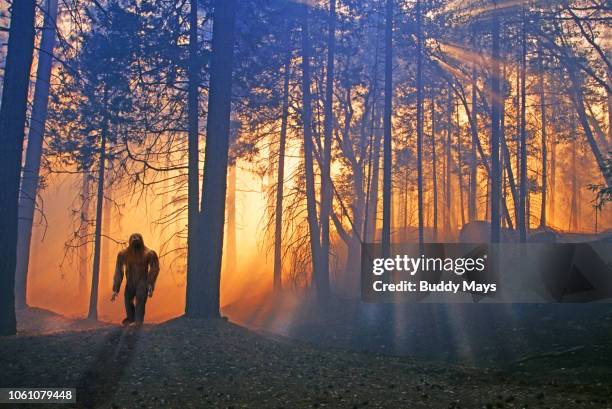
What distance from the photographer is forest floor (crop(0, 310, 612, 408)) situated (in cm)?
805

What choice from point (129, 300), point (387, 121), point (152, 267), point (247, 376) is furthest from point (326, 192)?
point (247, 376)

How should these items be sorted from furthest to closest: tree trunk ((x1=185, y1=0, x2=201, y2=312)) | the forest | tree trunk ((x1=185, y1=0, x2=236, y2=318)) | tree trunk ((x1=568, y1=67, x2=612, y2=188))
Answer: tree trunk ((x1=568, y1=67, x2=612, y2=188))
tree trunk ((x1=185, y1=0, x2=201, y2=312))
the forest
tree trunk ((x1=185, y1=0, x2=236, y2=318))

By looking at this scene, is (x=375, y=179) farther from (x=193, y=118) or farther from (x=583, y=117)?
(x=193, y=118)

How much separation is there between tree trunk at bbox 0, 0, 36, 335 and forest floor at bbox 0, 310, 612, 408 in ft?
3.64

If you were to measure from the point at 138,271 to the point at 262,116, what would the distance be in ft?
37.9

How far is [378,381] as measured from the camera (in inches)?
368

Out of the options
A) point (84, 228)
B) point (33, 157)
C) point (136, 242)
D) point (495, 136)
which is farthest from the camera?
point (33, 157)

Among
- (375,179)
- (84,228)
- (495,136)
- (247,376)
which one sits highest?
(375,179)

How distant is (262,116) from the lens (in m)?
21.6

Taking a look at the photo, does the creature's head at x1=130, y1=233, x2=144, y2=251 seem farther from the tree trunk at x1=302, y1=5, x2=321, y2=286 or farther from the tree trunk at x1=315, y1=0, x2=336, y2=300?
the tree trunk at x1=315, y1=0, x2=336, y2=300

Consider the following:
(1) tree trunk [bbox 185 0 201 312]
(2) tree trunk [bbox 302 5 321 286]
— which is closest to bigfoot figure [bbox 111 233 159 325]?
(1) tree trunk [bbox 185 0 201 312]

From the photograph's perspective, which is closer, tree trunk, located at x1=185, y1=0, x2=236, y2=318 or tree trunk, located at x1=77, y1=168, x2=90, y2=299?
tree trunk, located at x1=185, y1=0, x2=236, y2=318

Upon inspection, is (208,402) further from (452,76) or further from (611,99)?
(611,99)

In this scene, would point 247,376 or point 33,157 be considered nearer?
point 247,376
